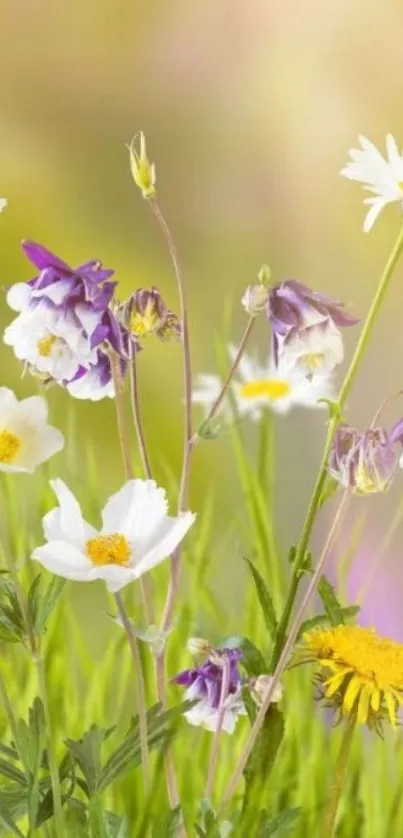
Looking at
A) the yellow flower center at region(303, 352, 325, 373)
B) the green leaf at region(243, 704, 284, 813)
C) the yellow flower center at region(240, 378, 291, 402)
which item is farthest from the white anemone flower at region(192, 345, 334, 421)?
the green leaf at region(243, 704, 284, 813)

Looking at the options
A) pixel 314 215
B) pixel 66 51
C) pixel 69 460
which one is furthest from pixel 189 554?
pixel 66 51

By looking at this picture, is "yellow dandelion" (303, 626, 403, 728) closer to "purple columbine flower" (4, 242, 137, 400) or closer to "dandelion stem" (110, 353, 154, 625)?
"dandelion stem" (110, 353, 154, 625)

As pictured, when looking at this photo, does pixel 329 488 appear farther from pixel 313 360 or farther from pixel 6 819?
pixel 6 819

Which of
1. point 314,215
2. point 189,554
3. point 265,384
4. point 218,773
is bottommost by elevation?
point 218,773

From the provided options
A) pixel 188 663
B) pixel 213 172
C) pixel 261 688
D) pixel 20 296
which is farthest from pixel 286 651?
pixel 213 172

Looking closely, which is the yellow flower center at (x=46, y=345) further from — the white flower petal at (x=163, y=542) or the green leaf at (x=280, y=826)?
the green leaf at (x=280, y=826)

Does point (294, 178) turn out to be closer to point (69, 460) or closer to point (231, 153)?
point (231, 153)
